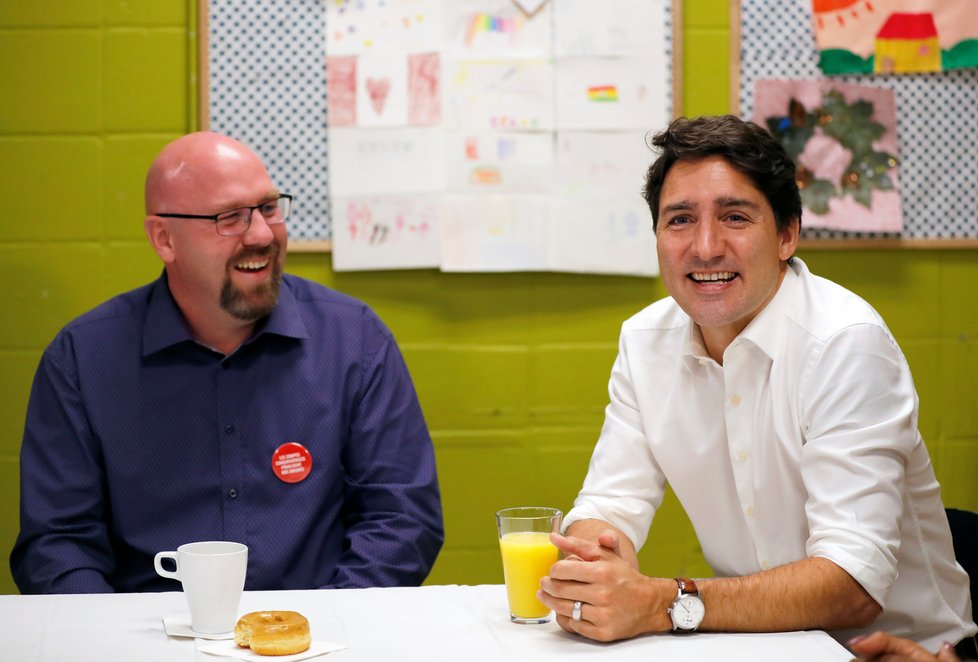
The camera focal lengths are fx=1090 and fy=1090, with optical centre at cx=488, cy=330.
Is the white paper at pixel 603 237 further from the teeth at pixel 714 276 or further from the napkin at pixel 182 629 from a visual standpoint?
the napkin at pixel 182 629

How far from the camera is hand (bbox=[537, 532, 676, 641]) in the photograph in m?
1.37

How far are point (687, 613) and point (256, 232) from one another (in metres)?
1.16

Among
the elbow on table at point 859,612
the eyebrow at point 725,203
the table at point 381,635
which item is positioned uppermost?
the eyebrow at point 725,203

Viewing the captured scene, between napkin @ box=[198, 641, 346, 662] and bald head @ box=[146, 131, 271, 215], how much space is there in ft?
3.39

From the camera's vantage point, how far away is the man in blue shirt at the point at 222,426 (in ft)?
6.57

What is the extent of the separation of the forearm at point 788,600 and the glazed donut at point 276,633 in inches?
20.4

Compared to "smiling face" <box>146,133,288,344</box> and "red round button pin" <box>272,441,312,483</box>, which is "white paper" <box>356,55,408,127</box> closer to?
"smiling face" <box>146,133,288,344</box>

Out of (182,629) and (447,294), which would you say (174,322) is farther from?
(447,294)

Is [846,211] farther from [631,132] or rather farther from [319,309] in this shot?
[319,309]

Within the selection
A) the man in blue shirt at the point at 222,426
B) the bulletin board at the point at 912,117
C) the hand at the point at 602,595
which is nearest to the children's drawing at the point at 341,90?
the man in blue shirt at the point at 222,426

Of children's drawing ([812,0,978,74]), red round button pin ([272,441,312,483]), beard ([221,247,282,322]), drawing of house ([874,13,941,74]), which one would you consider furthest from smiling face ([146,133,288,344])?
drawing of house ([874,13,941,74])

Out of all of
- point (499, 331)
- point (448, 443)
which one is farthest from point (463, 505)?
point (499, 331)

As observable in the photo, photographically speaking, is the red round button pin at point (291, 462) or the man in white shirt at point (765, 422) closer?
the man in white shirt at point (765, 422)

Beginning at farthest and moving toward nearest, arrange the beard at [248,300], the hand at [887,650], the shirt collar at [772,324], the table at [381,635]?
the beard at [248,300]
the shirt collar at [772,324]
the table at [381,635]
the hand at [887,650]
